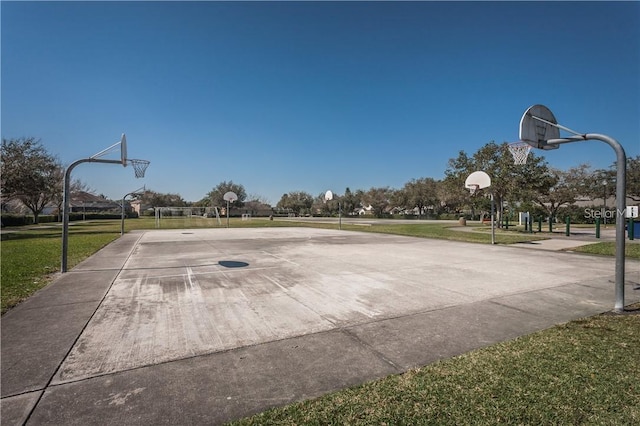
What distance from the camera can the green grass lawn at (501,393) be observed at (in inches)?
88.0

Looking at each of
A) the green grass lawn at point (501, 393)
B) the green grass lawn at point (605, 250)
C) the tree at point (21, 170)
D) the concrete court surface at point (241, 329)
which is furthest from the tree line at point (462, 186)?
the green grass lawn at point (501, 393)

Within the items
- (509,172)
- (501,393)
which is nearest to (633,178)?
(509,172)

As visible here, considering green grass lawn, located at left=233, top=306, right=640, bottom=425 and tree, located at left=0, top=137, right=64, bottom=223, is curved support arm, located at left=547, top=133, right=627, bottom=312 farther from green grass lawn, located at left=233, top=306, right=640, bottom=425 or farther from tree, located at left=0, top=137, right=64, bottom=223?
tree, located at left=0, top=137, right=64, bottom=223

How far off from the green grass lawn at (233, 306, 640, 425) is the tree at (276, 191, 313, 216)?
3383 inches

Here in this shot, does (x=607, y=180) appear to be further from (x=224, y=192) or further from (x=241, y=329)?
(x=224, y=192)

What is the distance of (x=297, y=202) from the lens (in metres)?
91.2

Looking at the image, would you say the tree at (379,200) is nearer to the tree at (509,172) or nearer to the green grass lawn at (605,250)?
the tree at (509,172)

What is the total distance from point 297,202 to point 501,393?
89.1 metres

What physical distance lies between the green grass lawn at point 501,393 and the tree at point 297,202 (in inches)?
3383

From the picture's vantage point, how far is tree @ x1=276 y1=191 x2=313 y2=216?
90500mm

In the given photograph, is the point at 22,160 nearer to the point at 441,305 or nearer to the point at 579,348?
the point at 441,305

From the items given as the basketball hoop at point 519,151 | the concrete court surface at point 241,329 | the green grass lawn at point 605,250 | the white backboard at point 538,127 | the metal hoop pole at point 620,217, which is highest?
the basketball hoop at point 519,151

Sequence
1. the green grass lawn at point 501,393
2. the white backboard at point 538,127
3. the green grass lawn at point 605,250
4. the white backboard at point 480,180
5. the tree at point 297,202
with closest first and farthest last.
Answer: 1. the green grass lawn at point 501,393
2. the white backboard at point 538,127
3. the green grass lawn at point 605,250
4. the white backboard at point 480,180
5. the tree at point 297,202

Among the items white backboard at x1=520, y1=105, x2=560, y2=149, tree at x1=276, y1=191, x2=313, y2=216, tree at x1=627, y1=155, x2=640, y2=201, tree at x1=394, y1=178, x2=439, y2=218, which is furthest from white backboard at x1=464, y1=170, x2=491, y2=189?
tree at x1=276, y1=191, x2=313, y2=216
